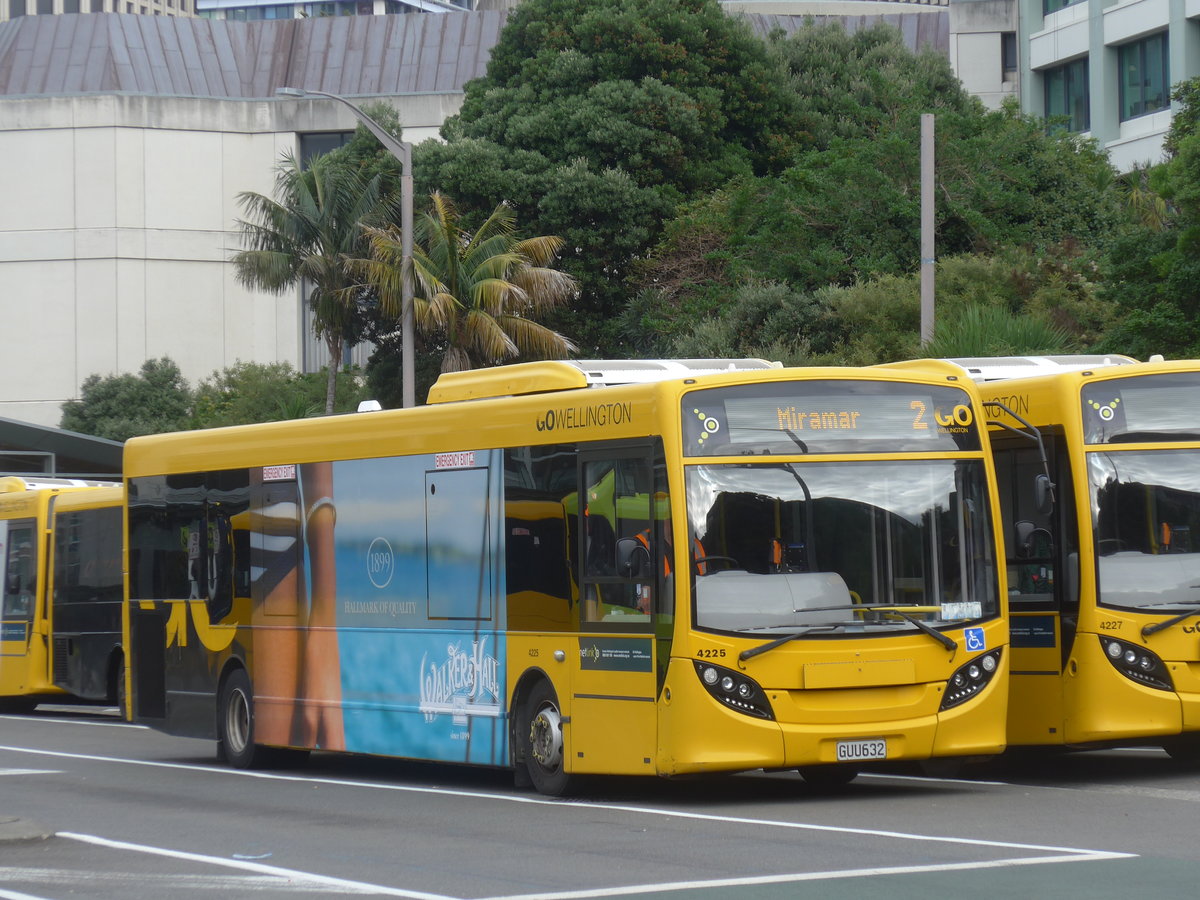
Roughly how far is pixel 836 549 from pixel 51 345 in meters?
59.3

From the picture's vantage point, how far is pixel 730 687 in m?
12.2

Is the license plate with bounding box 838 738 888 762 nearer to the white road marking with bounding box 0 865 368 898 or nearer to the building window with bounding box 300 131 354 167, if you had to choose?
the white road marking with bounding box 0 865 368 898

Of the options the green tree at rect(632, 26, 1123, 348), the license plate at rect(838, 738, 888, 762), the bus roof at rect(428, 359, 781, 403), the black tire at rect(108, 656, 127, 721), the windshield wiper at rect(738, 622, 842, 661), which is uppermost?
the green tree at rect(632, 26, 1123, 348)

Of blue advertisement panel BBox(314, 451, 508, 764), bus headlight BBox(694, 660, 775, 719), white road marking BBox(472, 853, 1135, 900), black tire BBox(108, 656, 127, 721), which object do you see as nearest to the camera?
white road marking BBox(472, 853, 1135, 900)

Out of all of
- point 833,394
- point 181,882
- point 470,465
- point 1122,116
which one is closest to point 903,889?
point 181,882

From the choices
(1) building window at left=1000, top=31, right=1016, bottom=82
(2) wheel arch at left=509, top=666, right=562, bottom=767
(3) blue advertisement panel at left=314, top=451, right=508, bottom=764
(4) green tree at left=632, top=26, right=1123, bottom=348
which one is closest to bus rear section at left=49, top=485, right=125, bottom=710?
(3) blue advertisement panel at left=314, top=451, right=508, bottom=764

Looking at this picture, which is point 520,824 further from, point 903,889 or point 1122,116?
point 1122,116

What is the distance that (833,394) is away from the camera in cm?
1285

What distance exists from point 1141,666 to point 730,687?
122 inches

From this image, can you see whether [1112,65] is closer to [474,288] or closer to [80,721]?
[474,288]

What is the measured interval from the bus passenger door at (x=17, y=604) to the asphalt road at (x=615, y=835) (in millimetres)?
12144

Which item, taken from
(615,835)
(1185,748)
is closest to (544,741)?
(615,835)

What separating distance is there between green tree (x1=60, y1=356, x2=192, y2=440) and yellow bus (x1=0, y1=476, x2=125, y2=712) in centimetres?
3446

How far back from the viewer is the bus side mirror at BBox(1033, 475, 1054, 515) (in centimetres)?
1314
